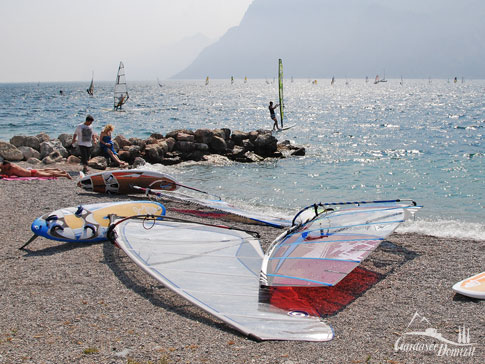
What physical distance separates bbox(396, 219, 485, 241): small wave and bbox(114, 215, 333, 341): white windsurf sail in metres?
4.18

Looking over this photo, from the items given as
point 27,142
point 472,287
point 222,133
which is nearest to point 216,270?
point 472,287

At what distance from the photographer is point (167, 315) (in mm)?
5184

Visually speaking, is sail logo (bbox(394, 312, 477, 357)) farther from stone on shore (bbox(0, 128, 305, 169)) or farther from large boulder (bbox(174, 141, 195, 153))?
large boulder (bbox(174, 141, 195, 153))

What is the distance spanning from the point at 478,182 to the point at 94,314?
14980 mm

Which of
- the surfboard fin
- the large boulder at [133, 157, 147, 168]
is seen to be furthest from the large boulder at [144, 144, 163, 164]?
the surfboard fin

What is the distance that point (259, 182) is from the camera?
16078mm

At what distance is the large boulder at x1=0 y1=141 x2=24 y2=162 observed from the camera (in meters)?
17.0

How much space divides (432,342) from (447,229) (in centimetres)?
580

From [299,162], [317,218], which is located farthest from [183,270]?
[299,162]

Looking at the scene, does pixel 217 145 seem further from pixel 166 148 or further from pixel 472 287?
pixel 472 287

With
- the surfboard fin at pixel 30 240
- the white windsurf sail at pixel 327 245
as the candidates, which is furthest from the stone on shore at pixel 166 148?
the white windsurf sail at pixel 327 245

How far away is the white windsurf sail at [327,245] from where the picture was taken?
19.5ft

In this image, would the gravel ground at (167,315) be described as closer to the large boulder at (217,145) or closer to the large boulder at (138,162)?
the large boulder at (138,162)

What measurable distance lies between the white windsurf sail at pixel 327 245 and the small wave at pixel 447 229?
1527mm
